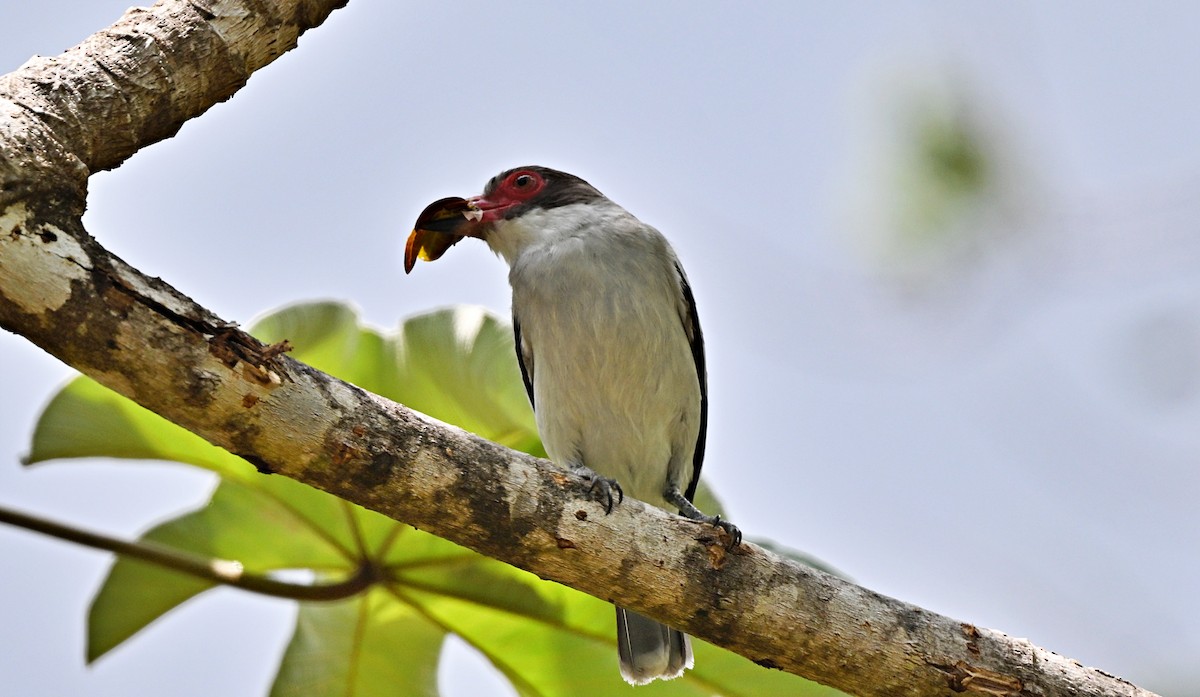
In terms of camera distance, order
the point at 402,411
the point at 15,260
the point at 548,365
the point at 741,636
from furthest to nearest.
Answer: the point at 548,365
the point at 741,636
the point at 402,411
the point at 15,260

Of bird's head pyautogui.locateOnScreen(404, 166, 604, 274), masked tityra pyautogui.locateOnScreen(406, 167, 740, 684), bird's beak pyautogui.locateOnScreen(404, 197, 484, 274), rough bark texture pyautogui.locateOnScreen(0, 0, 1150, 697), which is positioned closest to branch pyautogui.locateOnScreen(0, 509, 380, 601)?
rough bark texture pyautogui.locateOnScreen(0, 0, 1150, 697)

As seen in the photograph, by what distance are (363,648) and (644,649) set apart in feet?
3.43

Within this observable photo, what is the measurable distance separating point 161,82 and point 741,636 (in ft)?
6.66

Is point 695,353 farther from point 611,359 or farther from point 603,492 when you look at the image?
point 603,492

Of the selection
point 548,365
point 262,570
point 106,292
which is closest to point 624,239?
point 548,365

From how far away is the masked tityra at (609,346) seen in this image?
13.9 feet

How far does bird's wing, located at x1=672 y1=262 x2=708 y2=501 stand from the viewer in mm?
4562

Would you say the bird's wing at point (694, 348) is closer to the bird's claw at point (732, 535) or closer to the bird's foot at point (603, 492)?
the bird's claw at point (732, 535)

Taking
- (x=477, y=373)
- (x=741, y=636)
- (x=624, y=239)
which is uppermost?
(x=624, y=239)

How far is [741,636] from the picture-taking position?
2.91 metres

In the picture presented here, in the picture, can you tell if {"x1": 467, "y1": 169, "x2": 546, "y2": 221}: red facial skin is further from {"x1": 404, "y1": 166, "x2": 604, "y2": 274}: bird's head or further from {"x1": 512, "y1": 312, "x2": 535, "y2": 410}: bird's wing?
{"x1": 512, "y1": 312, "x2": 535, "y2": 410}: bird's wing

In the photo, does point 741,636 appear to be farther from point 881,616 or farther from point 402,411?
point 402,411

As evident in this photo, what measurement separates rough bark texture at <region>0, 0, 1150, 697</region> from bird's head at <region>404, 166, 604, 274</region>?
1.50m

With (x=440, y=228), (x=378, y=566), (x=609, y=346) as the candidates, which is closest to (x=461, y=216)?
(x=440, y=228)
